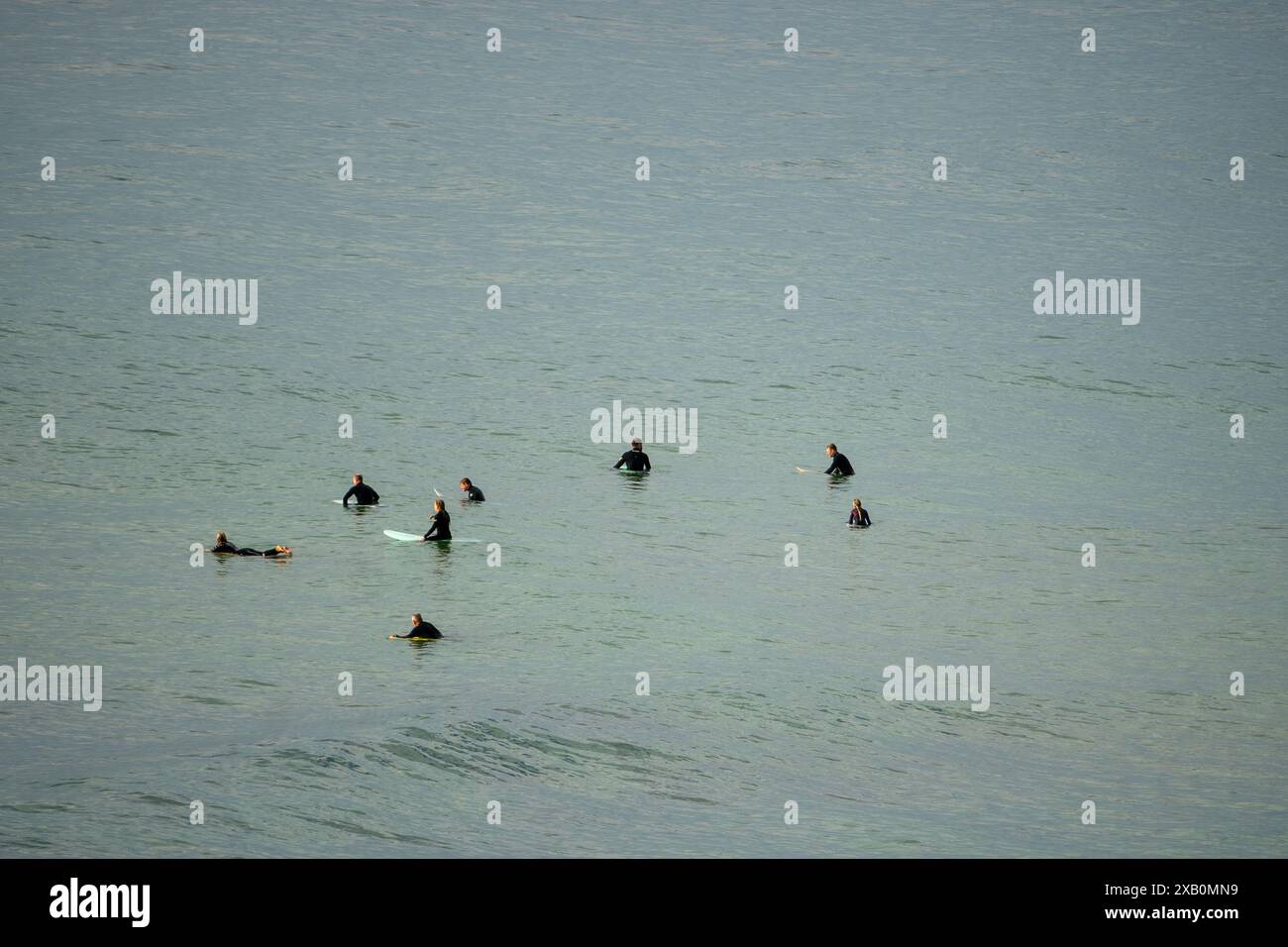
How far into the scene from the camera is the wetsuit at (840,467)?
50506 millimetres

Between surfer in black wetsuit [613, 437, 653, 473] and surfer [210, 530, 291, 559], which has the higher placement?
surfer in black wetsuit [613, 437, 653, 473]

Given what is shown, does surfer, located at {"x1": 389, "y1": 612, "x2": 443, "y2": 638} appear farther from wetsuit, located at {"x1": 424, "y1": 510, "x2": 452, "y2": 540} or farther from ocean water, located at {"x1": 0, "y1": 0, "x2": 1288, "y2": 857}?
wetsuit, located at {"x1": 424, "y1": 510, "x2": 452, "y2": 540}

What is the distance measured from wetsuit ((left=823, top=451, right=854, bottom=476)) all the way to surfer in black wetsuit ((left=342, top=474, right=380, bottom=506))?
14432mm

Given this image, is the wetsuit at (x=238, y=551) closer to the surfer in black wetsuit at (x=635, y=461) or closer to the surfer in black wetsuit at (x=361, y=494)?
the surfer in black wetsuit at (x=361, y=494)

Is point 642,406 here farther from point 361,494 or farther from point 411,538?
point 411,538

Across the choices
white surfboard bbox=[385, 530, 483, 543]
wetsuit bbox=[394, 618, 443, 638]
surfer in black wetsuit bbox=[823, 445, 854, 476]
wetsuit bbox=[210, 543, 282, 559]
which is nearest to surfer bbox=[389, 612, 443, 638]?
wetsuit bbox=[394, 618, 443, 638]

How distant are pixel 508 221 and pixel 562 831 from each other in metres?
55.6

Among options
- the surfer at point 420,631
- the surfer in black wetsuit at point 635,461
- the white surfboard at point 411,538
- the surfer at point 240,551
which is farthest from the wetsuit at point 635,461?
the surfer at point 420,631

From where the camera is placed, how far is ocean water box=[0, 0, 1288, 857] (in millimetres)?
27156

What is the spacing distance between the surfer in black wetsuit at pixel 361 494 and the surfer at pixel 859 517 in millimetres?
12646

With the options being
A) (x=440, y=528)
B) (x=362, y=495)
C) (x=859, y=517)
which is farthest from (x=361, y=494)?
(x=859, y=517)

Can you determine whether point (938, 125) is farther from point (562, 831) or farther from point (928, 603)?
point (562, 831)

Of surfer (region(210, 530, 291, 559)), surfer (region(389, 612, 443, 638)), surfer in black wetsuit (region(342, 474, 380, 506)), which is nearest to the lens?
surfer (region(389, 612, 443, 638))

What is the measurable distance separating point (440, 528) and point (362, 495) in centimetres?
477
